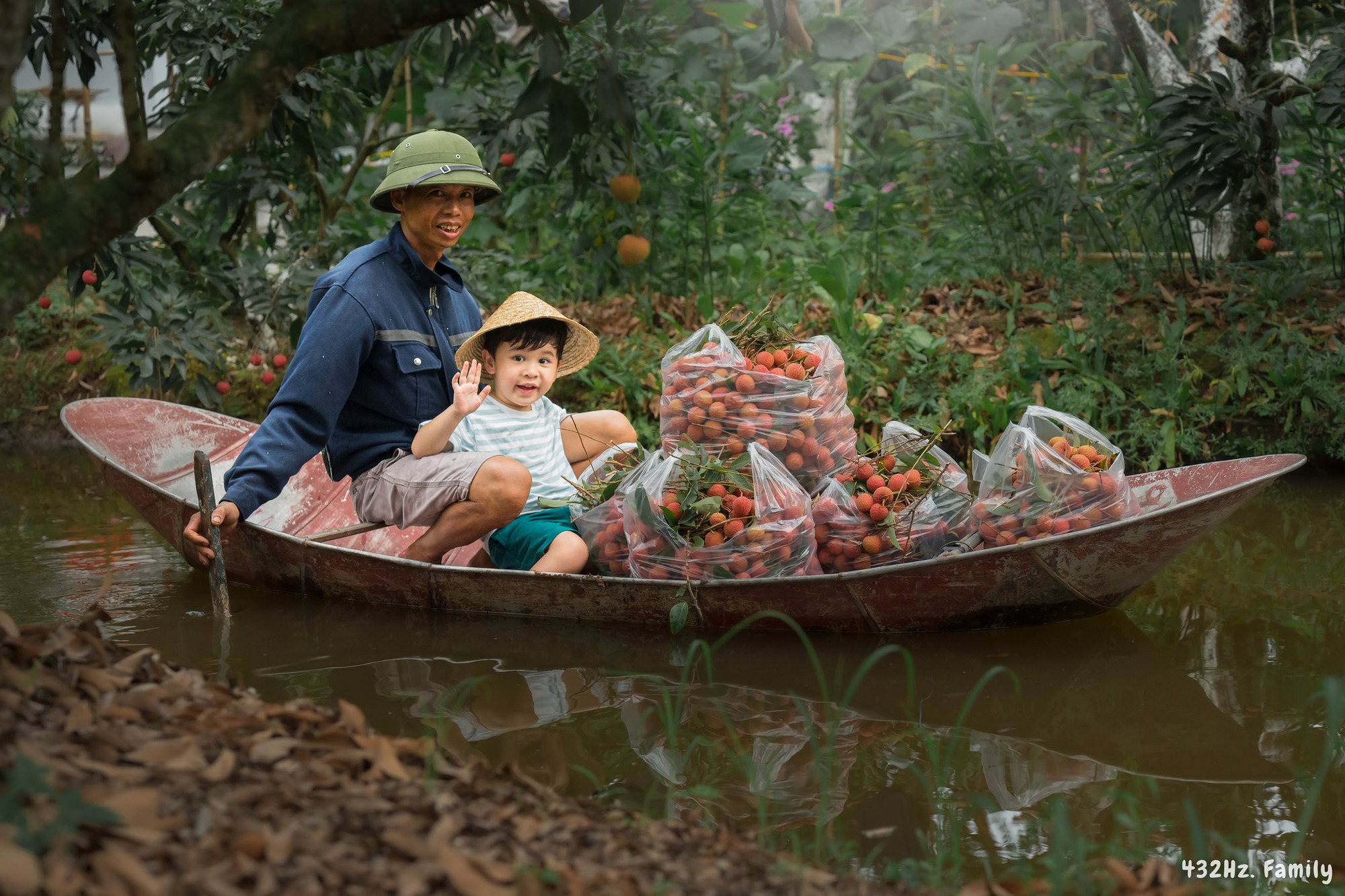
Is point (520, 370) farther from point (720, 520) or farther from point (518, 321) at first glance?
point (720, 520)

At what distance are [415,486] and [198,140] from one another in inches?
62.5

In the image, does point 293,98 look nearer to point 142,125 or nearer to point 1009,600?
point 142,125

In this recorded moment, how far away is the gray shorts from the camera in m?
3.70

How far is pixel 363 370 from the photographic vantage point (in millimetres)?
3898

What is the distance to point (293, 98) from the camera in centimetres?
570

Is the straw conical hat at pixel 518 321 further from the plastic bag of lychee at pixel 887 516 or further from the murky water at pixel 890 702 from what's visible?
the plastic bag of lychee at pixel 887 516

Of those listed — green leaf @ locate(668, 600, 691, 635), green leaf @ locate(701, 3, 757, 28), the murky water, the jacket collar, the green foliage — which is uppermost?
green leaf @ locate(701, 3, 757, 28)

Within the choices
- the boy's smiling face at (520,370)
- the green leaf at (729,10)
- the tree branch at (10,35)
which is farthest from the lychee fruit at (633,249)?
the tree branch at (10,35)

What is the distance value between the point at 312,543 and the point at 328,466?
1.30 ft

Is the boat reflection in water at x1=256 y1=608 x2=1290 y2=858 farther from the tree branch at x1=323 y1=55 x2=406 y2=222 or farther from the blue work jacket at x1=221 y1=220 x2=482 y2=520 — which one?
the tree branch at x1=323 y1=55 x2=406 y2=222

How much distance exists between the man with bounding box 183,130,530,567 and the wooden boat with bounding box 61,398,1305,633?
182 mm

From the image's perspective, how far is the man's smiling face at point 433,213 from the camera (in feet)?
12.7

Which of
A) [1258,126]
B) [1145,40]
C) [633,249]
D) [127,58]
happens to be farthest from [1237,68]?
[127,58]

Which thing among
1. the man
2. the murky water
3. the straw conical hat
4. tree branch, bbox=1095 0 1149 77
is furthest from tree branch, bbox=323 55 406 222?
tree branch, bbox=1095 0 1149 77
